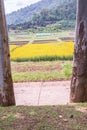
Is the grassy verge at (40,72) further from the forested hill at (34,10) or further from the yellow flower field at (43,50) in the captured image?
the forested hill at (34,10)

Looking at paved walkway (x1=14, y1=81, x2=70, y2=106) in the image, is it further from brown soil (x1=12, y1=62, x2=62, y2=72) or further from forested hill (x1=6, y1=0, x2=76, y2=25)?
forested hill (x1=6, y1=0, x2=76, y2=25)

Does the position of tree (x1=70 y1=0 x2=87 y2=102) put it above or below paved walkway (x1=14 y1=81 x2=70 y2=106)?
above

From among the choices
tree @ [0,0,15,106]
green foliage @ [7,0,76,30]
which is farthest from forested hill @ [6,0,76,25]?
tree @ [0,0,15,106]

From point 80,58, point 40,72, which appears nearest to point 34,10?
point 40,72

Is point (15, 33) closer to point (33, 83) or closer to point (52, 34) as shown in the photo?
point (52, 34)

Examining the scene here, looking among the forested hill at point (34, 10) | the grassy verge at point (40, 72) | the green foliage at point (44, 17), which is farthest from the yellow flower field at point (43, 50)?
the forested hill at point (34, 10)
